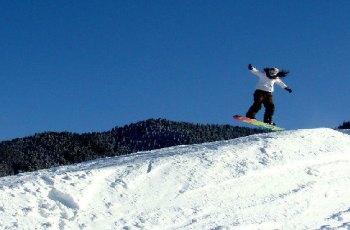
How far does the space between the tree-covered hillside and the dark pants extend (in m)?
2.34

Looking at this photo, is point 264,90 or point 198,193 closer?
point 198,193

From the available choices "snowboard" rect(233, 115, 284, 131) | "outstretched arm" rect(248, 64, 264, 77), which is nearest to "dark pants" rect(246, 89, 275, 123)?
"snowboard" rect(233, 115, 284, 131)

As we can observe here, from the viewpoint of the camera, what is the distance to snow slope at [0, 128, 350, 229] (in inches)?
302

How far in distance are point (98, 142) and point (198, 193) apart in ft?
29.6

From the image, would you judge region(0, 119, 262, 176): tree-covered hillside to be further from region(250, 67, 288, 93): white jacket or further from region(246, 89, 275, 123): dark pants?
region(250, 67, 288, 93): white jacket

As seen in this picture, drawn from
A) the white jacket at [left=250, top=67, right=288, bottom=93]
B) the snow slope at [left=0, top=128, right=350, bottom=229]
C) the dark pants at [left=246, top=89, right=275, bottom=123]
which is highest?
the white jacket at [left=250, top=67, right=288, bottom=93]

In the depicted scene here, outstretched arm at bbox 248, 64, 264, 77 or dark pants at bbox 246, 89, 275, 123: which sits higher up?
outstretched arm at bbox 248, 64, 264, 77

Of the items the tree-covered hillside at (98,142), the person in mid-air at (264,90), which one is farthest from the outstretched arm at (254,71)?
the tree-covered hillside at (98,142)

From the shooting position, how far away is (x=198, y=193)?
853 centimetres

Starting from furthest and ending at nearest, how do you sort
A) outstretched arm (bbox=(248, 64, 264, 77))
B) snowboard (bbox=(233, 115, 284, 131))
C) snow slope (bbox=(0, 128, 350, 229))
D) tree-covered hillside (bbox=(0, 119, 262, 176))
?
tree-covered hillside (bbox=(0, 119, 262, 176))
outstretched arm (bbox=(248, 64, 264, 77))
snowboard (bbox=(233, 115, 284, 131))
snow slope (bbox=(0, 128, 350, 229))

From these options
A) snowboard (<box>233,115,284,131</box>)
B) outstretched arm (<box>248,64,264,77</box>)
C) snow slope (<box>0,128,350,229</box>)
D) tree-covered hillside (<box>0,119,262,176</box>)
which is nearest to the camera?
snow slope (<box>0,128,350,229</box>)

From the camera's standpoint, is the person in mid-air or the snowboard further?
the person in mid-air

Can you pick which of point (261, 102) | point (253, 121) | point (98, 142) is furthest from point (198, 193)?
point (98, 142)

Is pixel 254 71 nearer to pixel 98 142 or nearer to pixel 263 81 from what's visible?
pixel 263 81
